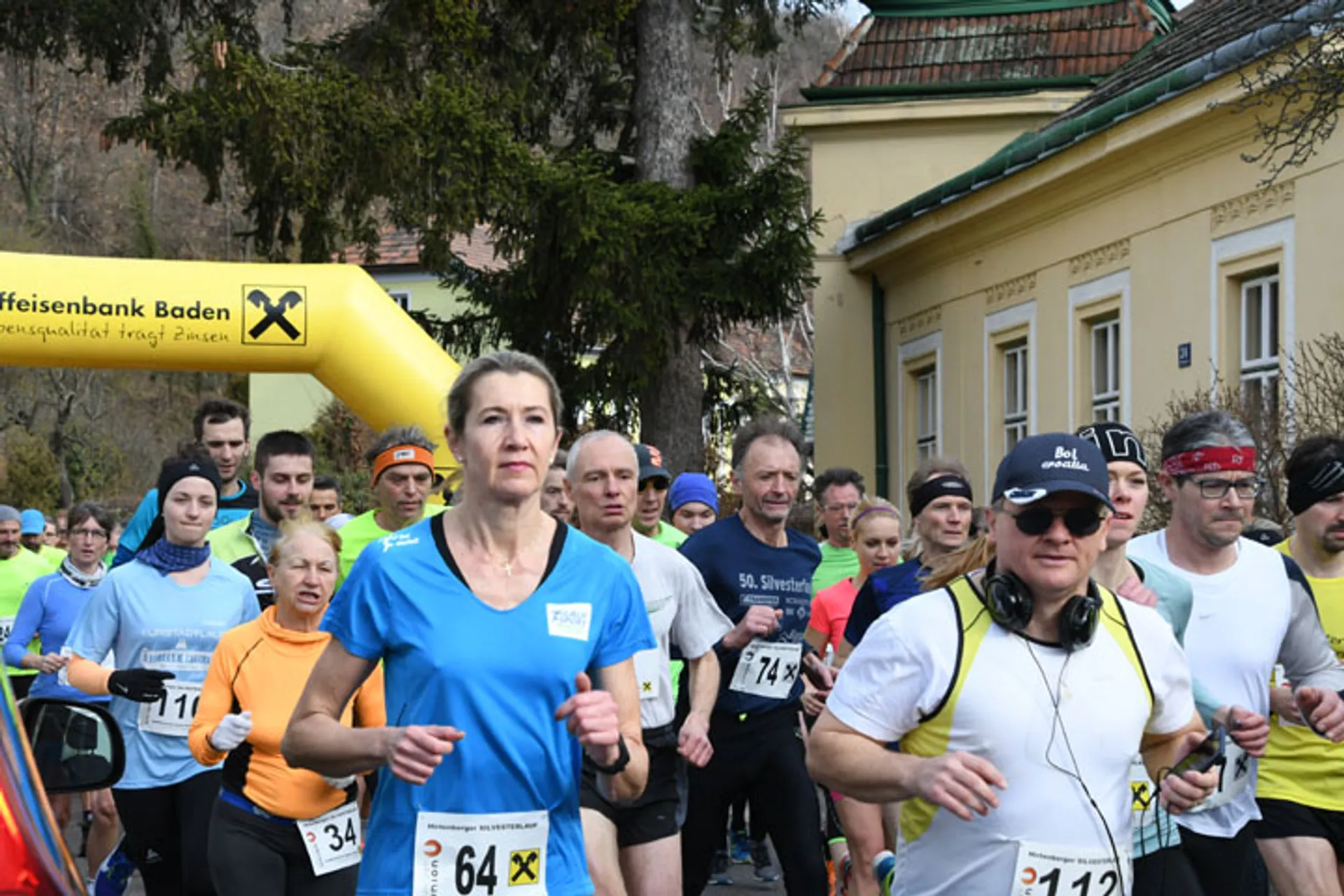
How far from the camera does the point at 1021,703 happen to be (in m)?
4.32

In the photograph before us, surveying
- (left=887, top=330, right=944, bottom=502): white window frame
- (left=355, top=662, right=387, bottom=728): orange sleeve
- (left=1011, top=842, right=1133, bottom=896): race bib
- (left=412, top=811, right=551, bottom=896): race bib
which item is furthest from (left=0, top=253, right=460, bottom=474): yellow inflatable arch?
(left=1011, top=842, right=1133, bottom=896): race bib

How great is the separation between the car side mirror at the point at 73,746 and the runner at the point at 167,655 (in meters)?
4.08

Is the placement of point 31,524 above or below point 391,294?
below

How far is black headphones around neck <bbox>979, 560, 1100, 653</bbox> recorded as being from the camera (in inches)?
172

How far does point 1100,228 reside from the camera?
2008 centimetres

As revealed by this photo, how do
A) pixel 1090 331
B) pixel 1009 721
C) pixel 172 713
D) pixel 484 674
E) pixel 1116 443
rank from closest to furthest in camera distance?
pixel 1009 721
pixel 484 674
pixel 1116 443
pixel 172 713
pixel 1090 331

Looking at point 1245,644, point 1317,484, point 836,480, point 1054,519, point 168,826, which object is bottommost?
point 168,826

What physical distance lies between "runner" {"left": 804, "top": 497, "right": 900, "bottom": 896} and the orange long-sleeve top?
2264 millimetres

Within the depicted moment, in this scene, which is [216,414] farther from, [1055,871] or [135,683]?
[1055,871]

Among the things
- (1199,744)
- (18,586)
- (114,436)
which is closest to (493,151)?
(18,586)

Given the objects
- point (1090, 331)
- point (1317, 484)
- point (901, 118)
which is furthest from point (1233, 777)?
point (901, 118)

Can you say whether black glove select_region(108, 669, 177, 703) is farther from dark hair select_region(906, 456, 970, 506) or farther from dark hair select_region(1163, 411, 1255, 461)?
dark hair select_region(1163, 411, 1255, 461)

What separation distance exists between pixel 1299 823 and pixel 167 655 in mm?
4083

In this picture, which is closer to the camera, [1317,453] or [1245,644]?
[1245,644]
